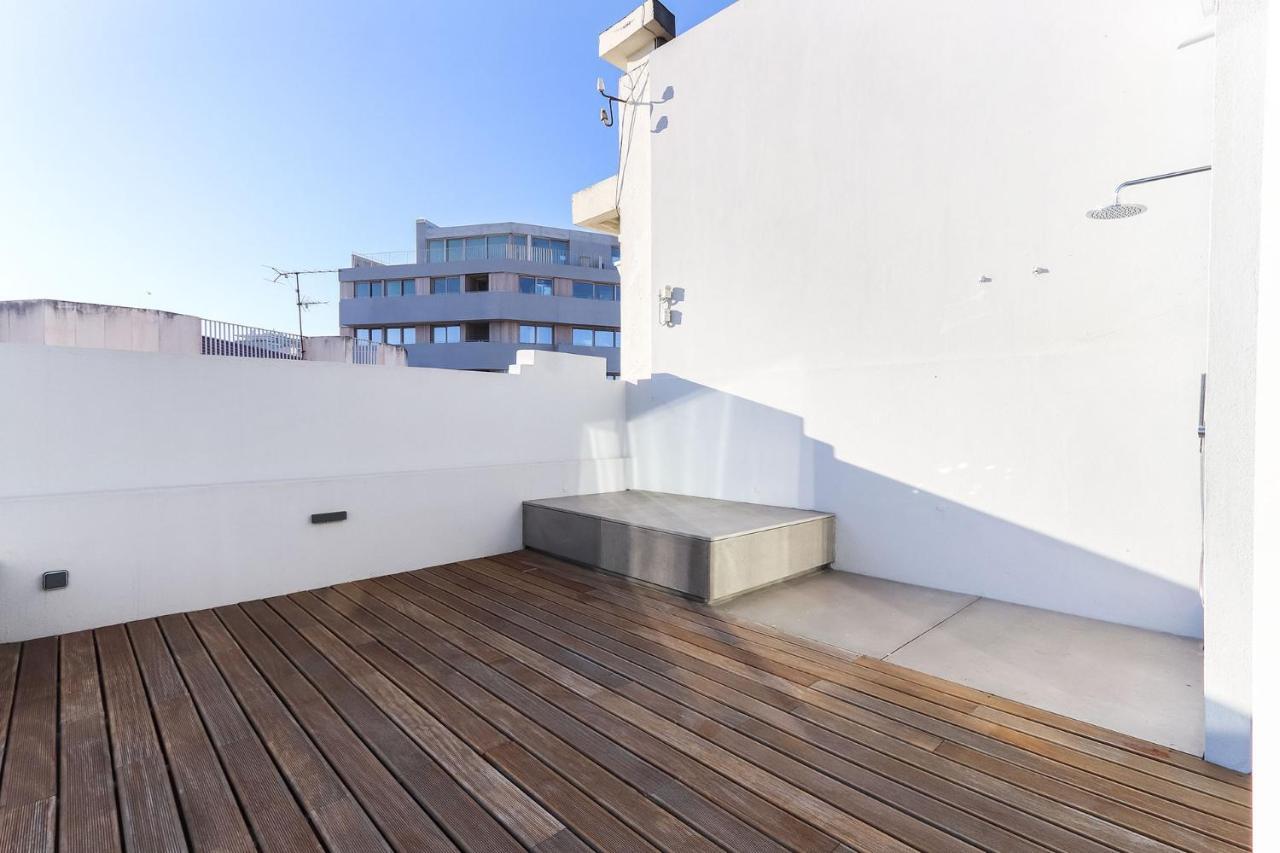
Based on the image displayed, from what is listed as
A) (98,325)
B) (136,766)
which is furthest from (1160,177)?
(98,325)

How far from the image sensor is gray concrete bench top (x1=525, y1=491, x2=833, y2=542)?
10.6 ft

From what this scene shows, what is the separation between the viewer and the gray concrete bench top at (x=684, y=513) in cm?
324

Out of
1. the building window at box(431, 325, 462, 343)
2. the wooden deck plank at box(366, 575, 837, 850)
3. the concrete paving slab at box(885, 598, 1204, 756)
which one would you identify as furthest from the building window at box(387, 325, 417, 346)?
A: the concrete paving slab at box(885, 598, 1204, 756)

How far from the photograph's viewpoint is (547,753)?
1.63 metres

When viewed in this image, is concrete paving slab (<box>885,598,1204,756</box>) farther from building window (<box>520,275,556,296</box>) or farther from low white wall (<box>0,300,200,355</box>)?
building window (<box>520,275,556,296</box>)

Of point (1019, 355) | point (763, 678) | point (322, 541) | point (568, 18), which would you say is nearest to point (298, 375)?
point (322, 541)

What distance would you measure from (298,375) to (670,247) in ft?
10.2

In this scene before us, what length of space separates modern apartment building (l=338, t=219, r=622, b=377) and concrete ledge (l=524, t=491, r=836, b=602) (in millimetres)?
22654

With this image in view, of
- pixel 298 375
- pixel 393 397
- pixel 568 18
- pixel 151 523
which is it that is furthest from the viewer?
pixel 568 18

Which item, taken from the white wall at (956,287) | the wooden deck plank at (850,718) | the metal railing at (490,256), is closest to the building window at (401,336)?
the metal railing at (490,256)

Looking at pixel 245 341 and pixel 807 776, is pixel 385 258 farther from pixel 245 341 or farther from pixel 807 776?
pixel 807 776

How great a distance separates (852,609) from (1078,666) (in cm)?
98

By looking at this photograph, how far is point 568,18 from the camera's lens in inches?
258

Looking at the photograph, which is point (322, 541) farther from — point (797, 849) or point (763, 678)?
point (797, 849)
